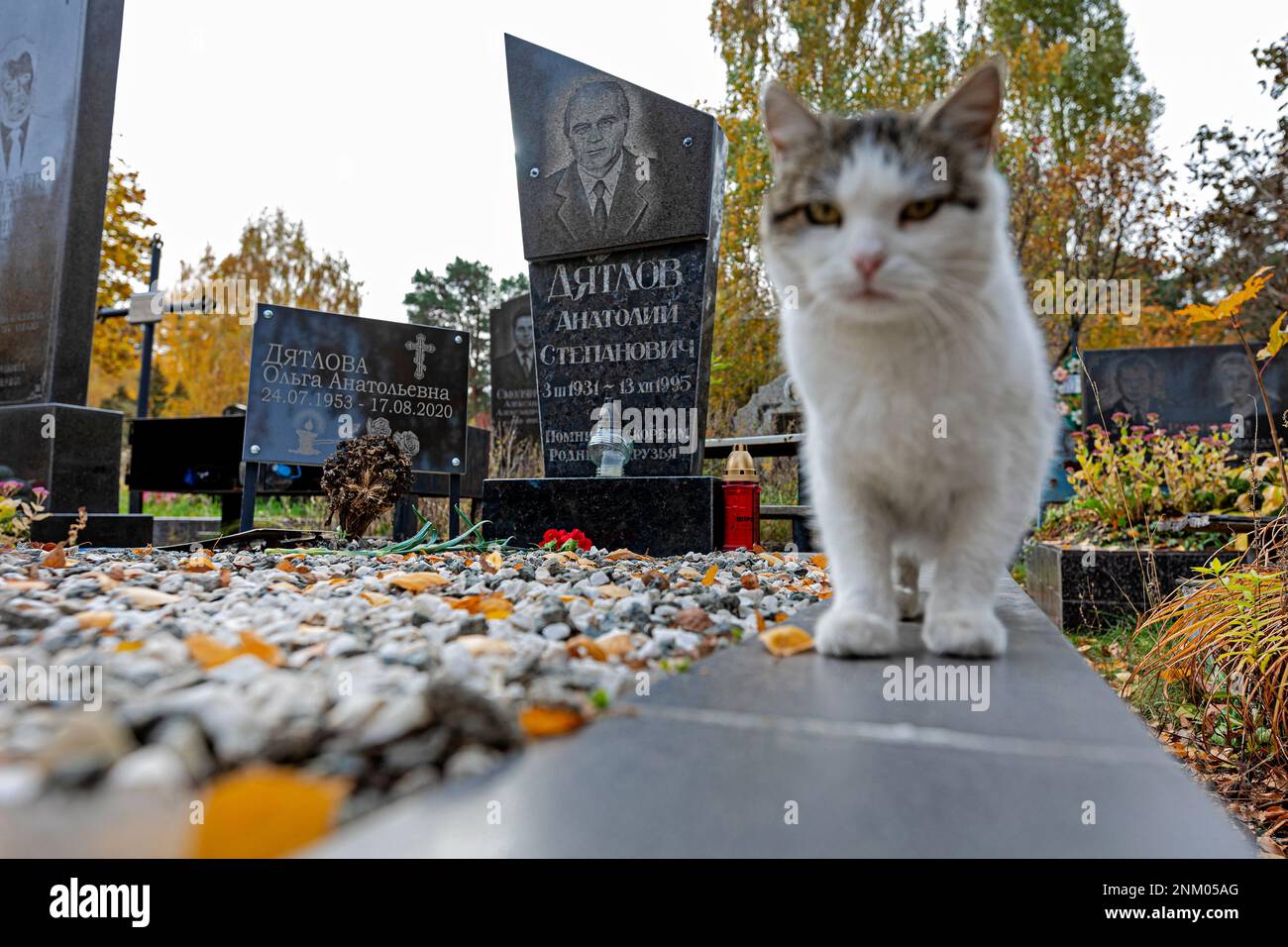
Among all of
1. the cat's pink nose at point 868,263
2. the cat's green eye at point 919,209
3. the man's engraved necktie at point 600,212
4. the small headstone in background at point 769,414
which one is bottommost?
the cat's pink nose at point 868,263

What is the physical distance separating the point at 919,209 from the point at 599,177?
13.6ft

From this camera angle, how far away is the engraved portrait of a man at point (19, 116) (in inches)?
267

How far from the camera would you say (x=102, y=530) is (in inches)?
222

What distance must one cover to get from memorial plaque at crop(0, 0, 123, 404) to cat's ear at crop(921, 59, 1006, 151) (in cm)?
746

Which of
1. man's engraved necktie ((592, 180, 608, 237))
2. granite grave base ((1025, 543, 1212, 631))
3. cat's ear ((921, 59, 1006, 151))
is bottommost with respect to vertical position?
granite grave base ((1025, 543, 1212, 631))

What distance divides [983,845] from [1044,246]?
52.0 ft

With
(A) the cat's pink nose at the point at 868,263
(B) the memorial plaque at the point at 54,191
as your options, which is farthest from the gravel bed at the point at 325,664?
(B) the memorial plaque at the point at 54,191

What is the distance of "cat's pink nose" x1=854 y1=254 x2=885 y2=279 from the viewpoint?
1374mm

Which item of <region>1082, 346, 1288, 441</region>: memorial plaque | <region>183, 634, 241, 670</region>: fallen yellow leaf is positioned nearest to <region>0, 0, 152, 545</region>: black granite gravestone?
<region>183, 634, 241, 670</region>: fallen yellow leaf

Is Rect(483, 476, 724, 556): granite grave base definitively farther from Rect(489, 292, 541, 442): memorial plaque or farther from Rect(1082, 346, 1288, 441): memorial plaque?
Rect(489, 292, 541, 442): memorial plaque

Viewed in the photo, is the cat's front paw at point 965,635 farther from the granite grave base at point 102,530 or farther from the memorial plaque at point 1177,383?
the memorial plaque at point 1177,383
